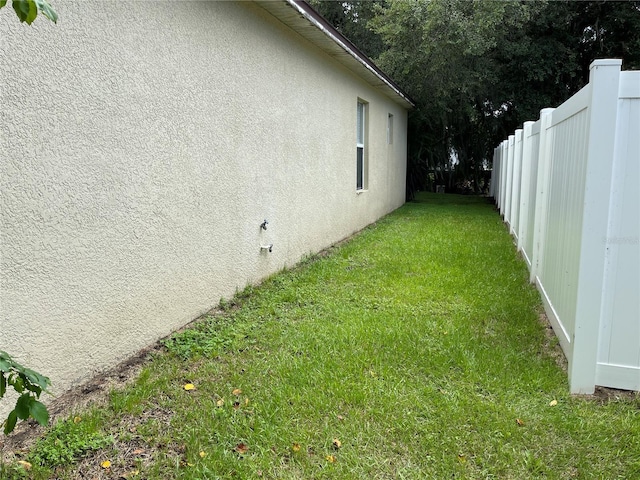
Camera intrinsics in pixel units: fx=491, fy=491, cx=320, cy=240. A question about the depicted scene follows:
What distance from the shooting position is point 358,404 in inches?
113

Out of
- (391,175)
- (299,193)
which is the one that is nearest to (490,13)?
(391,175)

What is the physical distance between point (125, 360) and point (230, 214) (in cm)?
177

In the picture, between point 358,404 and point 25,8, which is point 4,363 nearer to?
point 25,8

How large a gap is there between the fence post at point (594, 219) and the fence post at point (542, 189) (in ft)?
5.97

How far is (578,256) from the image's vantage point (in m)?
2.98

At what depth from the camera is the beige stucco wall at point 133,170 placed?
102 inches

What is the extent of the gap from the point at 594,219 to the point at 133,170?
293 cm

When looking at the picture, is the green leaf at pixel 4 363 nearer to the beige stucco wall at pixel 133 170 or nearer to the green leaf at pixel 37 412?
the green leaf at pixel 37 412

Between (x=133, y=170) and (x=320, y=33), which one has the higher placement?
(x=320, y=33)

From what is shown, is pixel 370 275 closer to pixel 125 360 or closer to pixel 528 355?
pixel 528 355

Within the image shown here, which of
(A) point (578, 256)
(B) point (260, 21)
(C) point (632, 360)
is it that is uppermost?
(B) point (260, 21)


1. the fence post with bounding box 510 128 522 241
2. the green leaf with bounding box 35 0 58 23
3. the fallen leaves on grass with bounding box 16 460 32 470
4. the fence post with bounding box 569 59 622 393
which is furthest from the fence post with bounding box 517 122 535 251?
the green leaf with bounding box 35 0 58 23

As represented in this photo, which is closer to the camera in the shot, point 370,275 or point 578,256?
point 578,256

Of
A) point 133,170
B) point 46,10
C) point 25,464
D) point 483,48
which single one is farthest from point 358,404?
point 483,48
